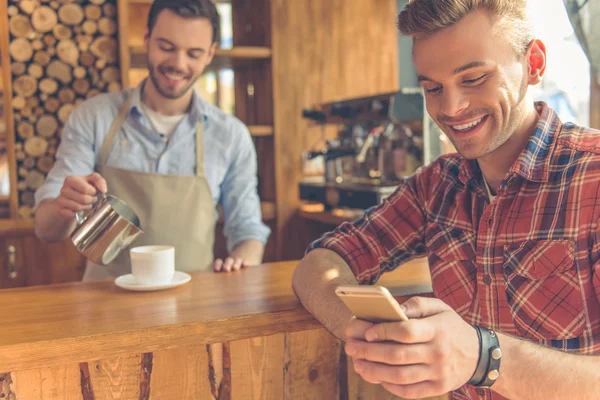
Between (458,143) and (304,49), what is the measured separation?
263cm

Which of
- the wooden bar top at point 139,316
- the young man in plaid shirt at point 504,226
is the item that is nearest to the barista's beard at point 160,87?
the wooden bar top at point 139,316

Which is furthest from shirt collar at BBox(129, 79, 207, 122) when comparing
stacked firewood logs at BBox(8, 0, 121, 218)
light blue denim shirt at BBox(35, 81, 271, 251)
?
stacked firewood logs at BBox(8, 0, 121, 218)

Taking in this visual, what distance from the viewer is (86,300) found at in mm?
1452

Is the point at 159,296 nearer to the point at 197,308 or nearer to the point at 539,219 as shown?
the point at 197,308

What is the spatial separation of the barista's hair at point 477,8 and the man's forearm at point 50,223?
119 cm

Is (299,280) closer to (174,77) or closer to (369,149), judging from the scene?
(174,77)

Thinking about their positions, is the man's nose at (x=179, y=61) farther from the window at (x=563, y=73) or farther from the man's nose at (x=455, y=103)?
the window at (x=563, y=73)

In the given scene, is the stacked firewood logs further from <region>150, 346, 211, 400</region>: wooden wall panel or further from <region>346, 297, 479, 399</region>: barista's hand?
<region>346, 297, 479, 399</region>: barista's hand

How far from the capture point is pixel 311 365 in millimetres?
1373

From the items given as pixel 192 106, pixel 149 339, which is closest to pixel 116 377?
pixel 149 339

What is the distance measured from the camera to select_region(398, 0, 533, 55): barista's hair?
1.21 meters

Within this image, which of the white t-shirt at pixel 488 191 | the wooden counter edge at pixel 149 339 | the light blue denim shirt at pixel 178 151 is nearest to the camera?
the wooden counter edge at pixel 149 339

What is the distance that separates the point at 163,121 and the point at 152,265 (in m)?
0.89

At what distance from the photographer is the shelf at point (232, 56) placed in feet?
11.2
